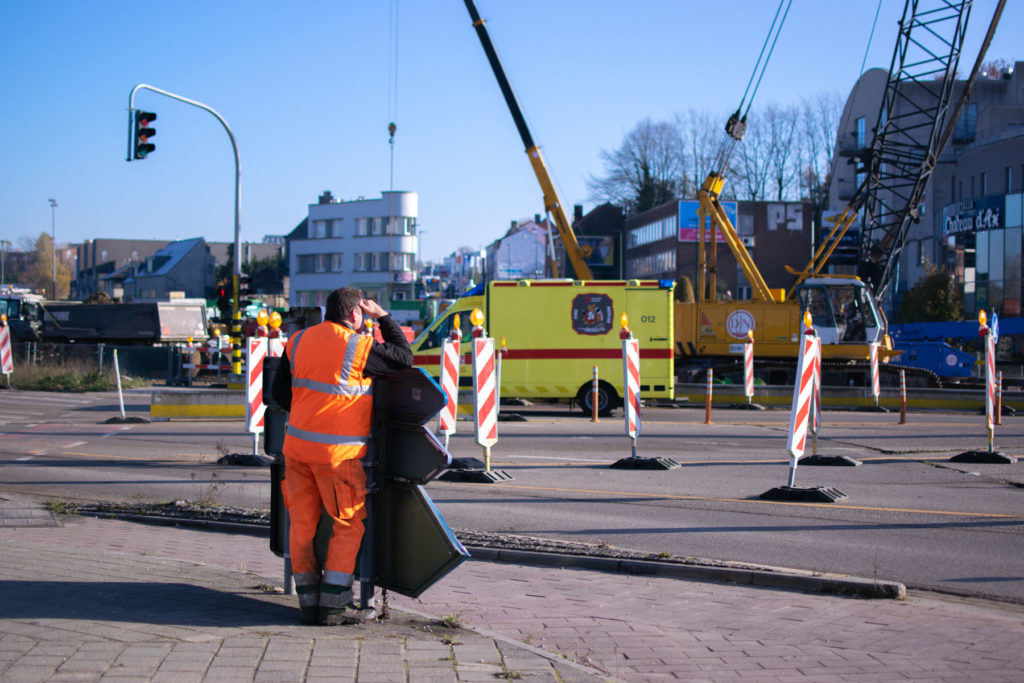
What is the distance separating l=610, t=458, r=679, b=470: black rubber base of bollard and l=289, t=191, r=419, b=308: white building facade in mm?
72720

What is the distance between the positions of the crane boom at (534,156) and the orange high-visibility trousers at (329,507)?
23.4 m

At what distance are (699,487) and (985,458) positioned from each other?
15.6 ft

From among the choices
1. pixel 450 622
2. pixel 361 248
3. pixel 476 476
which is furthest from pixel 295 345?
pixel 361 248

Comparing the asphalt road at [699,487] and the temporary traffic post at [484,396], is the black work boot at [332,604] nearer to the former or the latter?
the asphalt road at [699,487]

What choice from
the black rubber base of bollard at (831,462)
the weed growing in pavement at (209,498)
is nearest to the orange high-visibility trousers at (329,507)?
the weed growing in pavement at (209,498)

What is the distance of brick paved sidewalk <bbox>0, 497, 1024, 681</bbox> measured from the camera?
4.84m

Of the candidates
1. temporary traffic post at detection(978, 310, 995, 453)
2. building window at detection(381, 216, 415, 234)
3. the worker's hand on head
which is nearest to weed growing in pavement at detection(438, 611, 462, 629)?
the worker's hand on head

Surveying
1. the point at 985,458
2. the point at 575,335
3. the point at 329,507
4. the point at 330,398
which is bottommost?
the point at 985,458

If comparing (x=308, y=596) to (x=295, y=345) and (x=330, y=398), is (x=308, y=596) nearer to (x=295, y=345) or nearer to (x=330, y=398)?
(x=330, y=398)

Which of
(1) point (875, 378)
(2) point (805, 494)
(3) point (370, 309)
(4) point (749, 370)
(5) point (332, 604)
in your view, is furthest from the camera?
(4) point (749, 370)

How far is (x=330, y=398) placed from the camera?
16.7 feet

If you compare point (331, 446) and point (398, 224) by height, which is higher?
point (398, 224)

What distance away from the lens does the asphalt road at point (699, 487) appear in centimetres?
784

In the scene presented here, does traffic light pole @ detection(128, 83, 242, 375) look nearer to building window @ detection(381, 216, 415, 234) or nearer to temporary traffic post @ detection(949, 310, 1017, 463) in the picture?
temporary traffic post @ detection(949, 310, 1017, 463)
